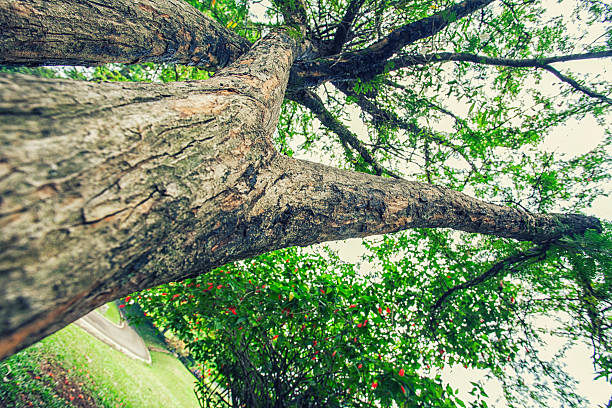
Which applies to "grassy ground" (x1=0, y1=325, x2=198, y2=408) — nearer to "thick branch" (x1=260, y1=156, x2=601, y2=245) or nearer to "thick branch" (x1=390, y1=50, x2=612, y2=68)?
"thick branch" (x1=260, y1=156, x2=601, y2=245)

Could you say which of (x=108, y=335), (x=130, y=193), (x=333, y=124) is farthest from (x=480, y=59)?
(x=108, y=335)

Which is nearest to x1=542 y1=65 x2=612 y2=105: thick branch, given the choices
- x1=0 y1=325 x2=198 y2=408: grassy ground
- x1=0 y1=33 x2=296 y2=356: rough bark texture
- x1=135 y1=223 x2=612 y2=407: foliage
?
x1=135 y1=223 x2=612 y2=407: foliage

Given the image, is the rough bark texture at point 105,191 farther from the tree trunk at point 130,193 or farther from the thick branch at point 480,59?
the thick branch at point 480,59

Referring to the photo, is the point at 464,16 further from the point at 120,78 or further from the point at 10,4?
the point at 120,78

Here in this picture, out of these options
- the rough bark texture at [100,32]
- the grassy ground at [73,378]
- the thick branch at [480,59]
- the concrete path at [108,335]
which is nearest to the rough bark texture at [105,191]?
the rough bark texture at [100,32]

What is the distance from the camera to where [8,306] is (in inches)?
16.2

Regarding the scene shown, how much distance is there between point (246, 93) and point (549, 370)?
463 centimetres

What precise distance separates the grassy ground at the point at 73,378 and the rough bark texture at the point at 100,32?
317 cm

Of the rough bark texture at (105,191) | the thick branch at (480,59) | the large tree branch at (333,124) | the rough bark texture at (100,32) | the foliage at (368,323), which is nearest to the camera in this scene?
the rough bark texture at (105,191)

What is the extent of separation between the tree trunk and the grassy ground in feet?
11.9

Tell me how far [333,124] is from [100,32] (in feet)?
10.9

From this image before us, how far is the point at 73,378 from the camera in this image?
4703mm

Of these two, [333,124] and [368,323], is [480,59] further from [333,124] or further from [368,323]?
[368,323]

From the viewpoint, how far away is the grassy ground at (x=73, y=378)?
12.0 feet
